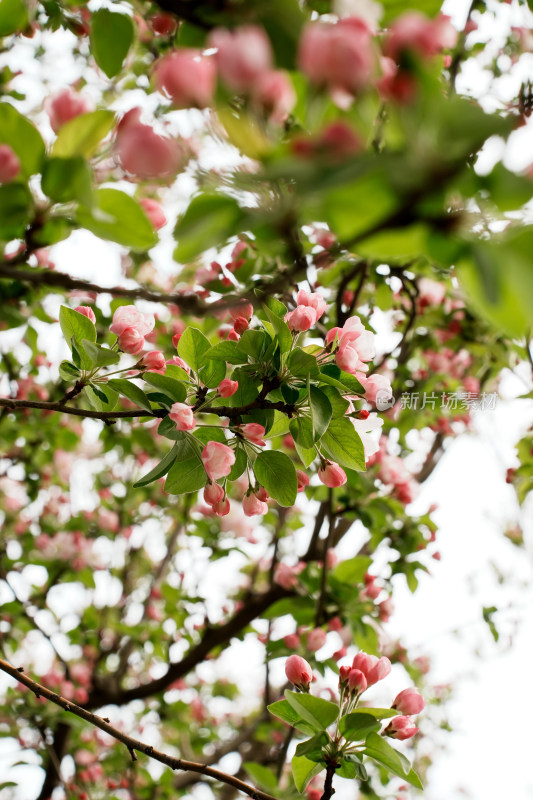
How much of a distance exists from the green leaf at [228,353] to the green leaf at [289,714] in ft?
1.89

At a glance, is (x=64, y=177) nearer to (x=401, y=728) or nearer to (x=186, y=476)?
(x=186, y=476)

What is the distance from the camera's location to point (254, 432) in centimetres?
99

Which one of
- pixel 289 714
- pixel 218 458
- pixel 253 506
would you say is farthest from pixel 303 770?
pixel 218 458

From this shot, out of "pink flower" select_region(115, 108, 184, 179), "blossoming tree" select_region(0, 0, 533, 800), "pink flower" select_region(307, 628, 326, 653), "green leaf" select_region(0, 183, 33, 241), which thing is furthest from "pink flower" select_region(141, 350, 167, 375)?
"pink flower" select_region(307, 628, 326, 653)

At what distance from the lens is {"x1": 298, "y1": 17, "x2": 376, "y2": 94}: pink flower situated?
0.42 m

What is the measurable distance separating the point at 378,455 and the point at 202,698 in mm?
2874

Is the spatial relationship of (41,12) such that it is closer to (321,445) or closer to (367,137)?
(321,445)

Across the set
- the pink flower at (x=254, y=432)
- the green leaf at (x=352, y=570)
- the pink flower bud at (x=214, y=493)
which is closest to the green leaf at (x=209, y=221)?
the pink flower at (x=254, y=432)

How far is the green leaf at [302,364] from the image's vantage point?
924 millimetres

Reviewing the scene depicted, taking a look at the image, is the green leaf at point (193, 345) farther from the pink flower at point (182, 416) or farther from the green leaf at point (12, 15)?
the green leaf at point (12, 15)

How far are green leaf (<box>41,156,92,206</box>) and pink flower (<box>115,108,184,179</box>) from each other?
1.5 inches

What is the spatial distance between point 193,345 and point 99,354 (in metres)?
0.16

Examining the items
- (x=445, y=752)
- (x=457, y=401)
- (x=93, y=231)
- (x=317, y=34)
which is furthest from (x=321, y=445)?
(x=445, y=752)

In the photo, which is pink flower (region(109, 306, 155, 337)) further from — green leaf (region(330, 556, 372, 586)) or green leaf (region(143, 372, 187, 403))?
green leaf (region(330, 556, 372, 586))
